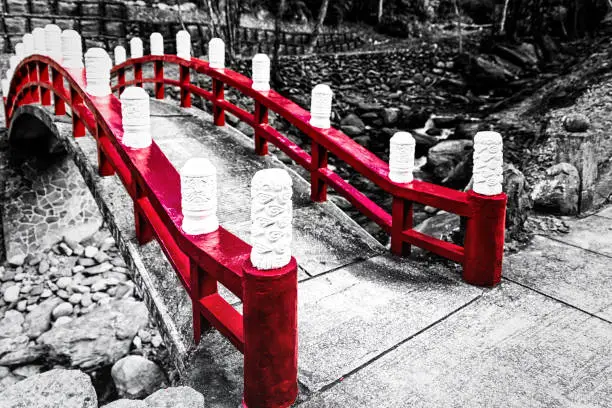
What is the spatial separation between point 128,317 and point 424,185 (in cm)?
548

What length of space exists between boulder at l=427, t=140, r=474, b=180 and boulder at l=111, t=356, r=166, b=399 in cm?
691

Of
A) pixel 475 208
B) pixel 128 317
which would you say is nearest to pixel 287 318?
pixel 475 208

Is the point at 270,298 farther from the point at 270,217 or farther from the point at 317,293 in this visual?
the point at 317,293

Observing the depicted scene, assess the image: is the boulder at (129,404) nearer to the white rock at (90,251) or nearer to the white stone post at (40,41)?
the white stone post at (40,41)

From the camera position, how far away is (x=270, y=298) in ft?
7.86

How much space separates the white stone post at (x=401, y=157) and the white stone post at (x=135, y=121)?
2101 millimetres

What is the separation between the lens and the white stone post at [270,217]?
2330 millimetres

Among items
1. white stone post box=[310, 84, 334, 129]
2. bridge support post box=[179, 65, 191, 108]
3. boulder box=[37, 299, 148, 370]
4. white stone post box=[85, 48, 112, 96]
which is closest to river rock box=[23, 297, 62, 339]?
boulder box=[37, 299, 148, 370]

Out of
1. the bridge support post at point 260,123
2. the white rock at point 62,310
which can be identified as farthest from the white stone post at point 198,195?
the white rock at point 62,310

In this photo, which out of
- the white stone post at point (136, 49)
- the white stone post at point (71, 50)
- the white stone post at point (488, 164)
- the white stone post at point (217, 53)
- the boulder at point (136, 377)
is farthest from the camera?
the white stone post at point (136, 49)

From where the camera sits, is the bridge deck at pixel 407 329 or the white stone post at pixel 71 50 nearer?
the bridge deck at pixel 407 329

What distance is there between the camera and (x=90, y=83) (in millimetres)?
5414

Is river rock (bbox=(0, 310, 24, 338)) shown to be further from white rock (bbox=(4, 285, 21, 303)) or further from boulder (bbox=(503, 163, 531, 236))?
boulder (bbox=(503, 163, 531, 236))

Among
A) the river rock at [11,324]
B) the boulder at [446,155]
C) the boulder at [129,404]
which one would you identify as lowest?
the river rock at [11,324]
